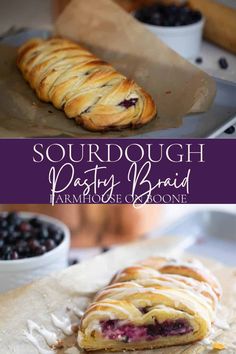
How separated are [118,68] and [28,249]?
0.34 m

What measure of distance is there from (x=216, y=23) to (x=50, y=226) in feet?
1.51

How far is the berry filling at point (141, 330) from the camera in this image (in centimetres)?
117

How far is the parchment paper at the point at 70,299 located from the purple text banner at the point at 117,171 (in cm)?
20

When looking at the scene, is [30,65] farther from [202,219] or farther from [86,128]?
[202,219]

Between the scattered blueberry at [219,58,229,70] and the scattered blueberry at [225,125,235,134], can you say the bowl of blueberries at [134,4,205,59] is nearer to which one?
the scattered blueberry at [219,58,229,70]

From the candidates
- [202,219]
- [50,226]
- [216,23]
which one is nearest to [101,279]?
[50,226]

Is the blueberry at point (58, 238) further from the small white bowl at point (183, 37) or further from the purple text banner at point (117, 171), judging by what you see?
the small white bowl at point (183, 37)

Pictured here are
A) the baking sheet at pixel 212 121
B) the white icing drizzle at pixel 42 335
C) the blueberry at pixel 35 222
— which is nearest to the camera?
the baking sheet at pixel 212 121

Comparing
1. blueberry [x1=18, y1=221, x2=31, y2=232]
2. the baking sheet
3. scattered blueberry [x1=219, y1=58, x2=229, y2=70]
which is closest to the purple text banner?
the baking sheet

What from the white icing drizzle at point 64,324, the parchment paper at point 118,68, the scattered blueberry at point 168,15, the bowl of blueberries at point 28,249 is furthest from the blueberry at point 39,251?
the scattered blueberry at point 168,15

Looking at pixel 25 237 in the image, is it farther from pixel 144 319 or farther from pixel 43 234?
pixel 144 319

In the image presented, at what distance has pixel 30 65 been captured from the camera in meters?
1.18

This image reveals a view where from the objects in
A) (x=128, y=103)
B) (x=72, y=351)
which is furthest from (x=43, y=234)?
(x=128, y=103)

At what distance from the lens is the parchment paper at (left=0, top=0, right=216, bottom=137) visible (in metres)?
1.05
